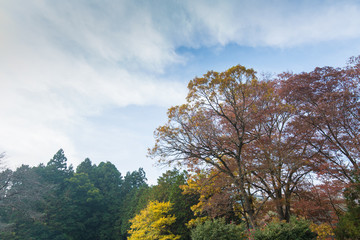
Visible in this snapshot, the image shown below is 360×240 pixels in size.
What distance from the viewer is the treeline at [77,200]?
1589 centimetres

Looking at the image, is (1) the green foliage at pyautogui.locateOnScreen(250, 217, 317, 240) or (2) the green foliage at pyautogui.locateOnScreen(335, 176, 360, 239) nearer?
(2) the green foliage at pyautogui.locateOnScreen(335, 176, 360, 239)

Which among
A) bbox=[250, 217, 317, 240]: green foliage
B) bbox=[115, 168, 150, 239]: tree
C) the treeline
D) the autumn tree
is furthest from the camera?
bbox=[115, 168, 150, 239]: tree

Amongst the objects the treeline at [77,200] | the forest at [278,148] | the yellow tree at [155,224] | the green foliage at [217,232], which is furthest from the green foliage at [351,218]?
the treeline at [77,200]

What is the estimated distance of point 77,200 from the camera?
91.9 feet

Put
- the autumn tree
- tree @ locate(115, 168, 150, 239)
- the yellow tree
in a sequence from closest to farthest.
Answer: the autumn tree, the yellow tree, tree @ locate(115, 168, 150, 239)

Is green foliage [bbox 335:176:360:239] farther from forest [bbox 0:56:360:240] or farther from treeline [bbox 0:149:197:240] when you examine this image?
treeline [bbox 0:149:197:240]

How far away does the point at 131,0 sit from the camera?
9742 millimetres

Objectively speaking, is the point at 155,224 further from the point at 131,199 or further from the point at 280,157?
the point at 131,199

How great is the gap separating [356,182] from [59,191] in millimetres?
33235

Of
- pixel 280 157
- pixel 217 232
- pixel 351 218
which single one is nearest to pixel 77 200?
pixel 217 232

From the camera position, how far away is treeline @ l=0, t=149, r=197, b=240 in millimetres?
15885

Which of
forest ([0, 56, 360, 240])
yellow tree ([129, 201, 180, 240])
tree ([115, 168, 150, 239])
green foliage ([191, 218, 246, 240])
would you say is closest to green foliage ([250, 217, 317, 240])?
forest ([0, 56, 360, 240])

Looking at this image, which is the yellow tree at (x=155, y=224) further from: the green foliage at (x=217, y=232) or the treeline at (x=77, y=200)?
the green foliage at (x=217, y=232)

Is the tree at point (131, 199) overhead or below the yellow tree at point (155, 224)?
overhead
